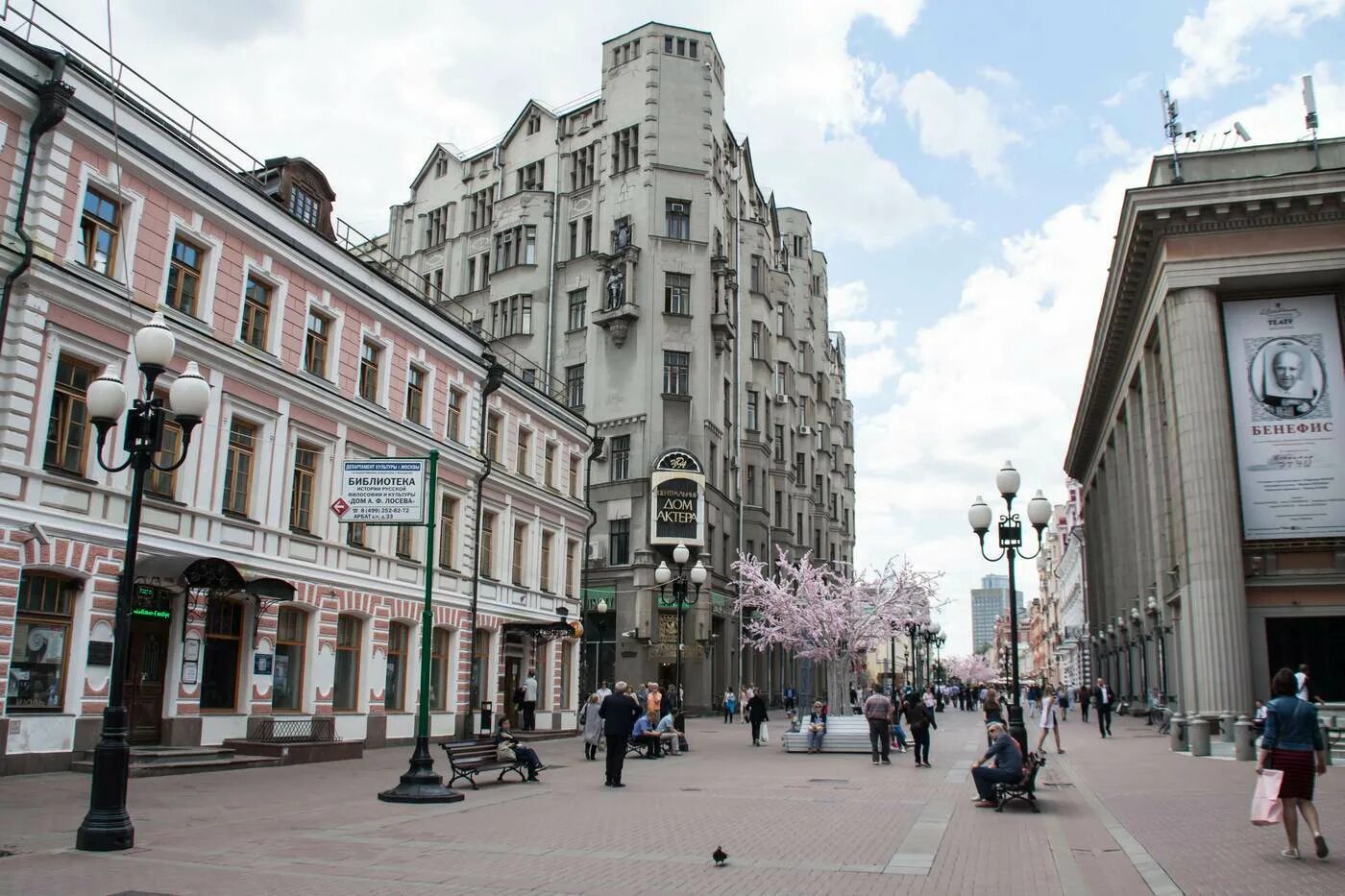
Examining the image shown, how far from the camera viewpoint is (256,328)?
74.7ft

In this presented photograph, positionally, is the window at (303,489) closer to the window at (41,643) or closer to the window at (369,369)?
the window at (369,369)

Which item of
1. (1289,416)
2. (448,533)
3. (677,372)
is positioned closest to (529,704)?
(448,533)

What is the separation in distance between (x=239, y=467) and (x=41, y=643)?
5784mm

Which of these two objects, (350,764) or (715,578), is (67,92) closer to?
(350,764)

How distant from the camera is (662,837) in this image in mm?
12258

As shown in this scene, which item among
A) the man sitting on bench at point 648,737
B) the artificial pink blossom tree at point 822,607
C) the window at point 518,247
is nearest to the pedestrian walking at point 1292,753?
the man sitting on bench at point 648,737

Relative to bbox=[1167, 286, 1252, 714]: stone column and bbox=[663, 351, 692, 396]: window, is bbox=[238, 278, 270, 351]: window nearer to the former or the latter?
bbox=[1167, 286, 1252, 714]: stone column

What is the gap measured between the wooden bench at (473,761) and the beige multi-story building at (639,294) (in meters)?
29.4

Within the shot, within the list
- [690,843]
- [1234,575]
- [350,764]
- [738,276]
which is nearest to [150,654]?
[350,764]

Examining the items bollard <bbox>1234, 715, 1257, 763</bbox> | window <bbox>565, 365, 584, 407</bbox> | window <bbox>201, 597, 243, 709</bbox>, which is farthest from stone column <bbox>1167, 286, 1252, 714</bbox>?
window <bbox>565, 365, 584, 407</bbox>

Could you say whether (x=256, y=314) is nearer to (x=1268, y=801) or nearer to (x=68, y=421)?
(x=68, y=421)

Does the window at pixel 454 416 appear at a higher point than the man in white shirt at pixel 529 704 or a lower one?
higher

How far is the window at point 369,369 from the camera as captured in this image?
1038 inches

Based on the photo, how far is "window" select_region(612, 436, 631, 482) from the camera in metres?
52.5
